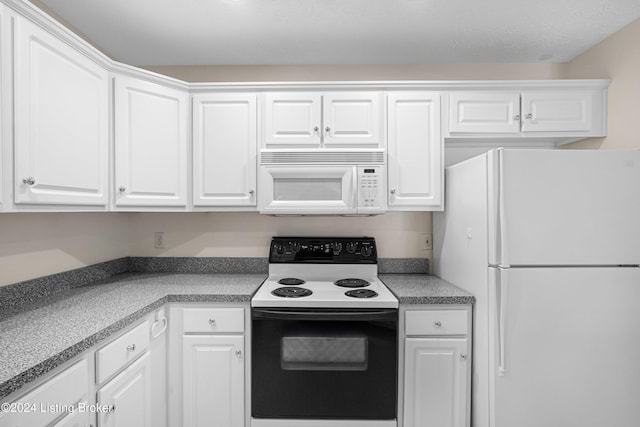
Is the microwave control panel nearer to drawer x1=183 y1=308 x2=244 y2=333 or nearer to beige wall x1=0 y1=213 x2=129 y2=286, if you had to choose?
drawer x1=183 y1=308 x2=244 y2=333

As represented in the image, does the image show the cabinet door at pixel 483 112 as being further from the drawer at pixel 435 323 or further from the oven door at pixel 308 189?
the drawer at pixel 435 323

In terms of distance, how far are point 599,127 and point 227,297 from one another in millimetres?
2569

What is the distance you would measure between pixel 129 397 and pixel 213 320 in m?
0.51

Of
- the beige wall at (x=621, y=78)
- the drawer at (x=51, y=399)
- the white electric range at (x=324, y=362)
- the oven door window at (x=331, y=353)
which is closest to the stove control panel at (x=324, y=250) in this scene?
the white electric range at (x=324, y=362)

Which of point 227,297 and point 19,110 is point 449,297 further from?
point 19,110

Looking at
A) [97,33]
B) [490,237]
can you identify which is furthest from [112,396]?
A: [97,33]

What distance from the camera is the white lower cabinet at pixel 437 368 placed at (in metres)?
1.81

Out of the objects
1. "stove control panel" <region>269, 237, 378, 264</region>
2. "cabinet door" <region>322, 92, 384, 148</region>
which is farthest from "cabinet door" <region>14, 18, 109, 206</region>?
"cabinet door" <region>322, 92, 384, 148</region>

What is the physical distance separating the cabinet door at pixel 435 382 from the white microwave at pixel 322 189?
2.81ft

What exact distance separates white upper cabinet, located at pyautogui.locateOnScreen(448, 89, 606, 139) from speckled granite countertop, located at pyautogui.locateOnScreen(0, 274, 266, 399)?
177 centimetres

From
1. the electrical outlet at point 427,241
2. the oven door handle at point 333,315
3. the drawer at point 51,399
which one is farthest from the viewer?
the electrical outlet at point 427,241

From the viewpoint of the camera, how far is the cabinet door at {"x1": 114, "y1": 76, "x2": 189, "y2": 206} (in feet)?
6.14

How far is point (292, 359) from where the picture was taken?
5.86 feet

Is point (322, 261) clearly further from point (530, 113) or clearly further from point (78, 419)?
point (530, 113)
